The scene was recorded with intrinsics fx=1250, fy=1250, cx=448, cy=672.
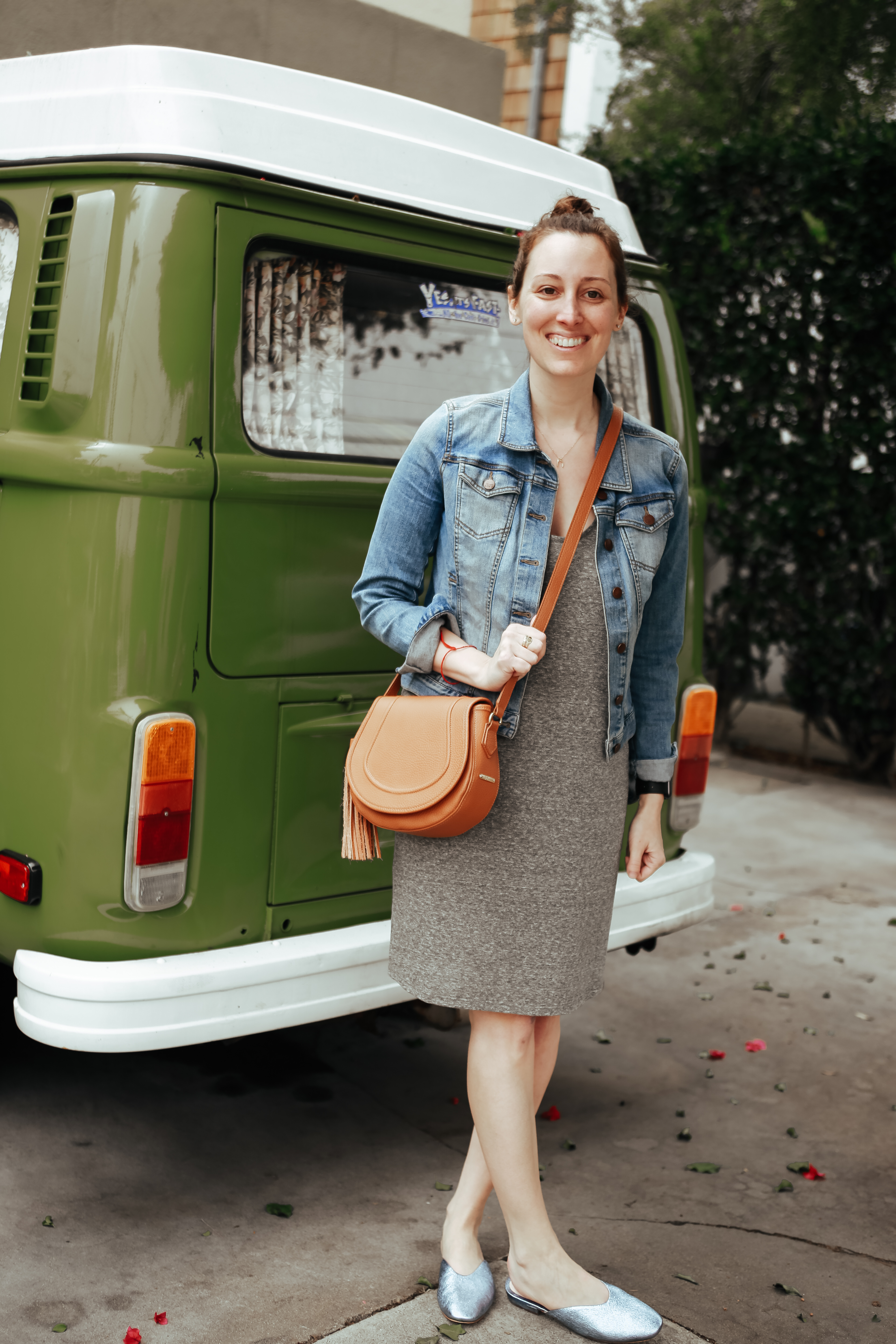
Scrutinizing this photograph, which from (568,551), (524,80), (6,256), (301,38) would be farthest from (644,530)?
(524,80)

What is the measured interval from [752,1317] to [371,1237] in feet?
2.84

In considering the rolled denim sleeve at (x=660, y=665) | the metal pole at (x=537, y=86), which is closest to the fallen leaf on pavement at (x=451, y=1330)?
the rolled denim sleeve at (x=660, y=665)

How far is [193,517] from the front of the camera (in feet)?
8.58

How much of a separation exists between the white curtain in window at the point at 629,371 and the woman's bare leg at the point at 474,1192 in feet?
6.05

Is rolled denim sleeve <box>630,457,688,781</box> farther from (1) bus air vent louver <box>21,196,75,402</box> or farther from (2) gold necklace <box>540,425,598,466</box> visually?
(1) bus air vent louver <box>21,196,75,402</box>

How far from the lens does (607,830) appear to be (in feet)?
8.12

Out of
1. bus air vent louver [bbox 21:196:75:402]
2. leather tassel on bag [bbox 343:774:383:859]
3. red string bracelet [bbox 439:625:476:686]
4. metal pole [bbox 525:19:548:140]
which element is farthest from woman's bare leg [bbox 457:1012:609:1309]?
metal pole [bbox 525:19:548:140]

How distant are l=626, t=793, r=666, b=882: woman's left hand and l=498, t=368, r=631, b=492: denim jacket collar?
686 mm

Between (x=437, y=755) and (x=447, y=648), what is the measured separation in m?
0.21

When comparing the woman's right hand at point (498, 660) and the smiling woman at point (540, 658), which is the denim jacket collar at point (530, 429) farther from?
the woman's right hand at point (498, 660)

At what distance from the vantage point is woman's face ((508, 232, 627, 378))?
2.29 m

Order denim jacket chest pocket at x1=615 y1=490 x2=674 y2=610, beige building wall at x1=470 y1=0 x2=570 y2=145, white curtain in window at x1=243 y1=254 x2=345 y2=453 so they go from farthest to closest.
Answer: beige building wall at x1=470 y1=0 x2=570 y2=145 < white curtain in window at x1=243 y1=254 x2=345 y2=453 < denim jacket chest pocket at x1=615 y1=490 x2=674 y2=610

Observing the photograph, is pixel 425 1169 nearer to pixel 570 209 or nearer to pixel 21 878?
pixel 21 878

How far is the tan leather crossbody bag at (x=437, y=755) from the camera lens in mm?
2182
